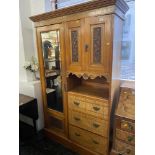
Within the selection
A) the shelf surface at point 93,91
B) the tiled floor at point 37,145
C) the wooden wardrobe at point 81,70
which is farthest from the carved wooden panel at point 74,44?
the tiled floor at point 37,145

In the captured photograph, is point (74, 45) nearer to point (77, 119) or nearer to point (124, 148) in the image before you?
point (77, 119)

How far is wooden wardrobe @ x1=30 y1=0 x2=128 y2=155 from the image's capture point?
1478 millimetres

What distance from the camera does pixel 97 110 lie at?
5.67ft

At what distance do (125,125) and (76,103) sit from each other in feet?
2.25

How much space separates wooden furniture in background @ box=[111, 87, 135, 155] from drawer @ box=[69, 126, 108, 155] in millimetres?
153

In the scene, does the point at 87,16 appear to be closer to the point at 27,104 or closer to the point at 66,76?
the point at 66,76

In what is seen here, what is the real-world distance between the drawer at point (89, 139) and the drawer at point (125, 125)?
341mm

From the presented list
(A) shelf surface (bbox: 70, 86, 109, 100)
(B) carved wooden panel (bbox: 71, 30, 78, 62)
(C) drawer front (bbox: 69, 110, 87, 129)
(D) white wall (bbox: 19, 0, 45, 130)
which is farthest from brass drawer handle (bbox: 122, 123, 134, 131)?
(D) white wall (bbox: 19, 0, 45, 130)

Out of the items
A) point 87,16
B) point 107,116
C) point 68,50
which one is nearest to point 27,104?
point 68,50

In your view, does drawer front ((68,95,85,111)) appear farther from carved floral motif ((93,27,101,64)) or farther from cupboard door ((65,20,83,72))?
carved floral motif ((93,27,101,64))

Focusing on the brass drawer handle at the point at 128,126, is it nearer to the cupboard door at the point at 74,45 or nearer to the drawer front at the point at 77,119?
the drawer front at the point at 77,119

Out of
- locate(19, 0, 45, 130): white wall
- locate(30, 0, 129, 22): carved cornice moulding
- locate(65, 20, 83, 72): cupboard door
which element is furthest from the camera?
locate(19, 0, 45, 130): white wall
